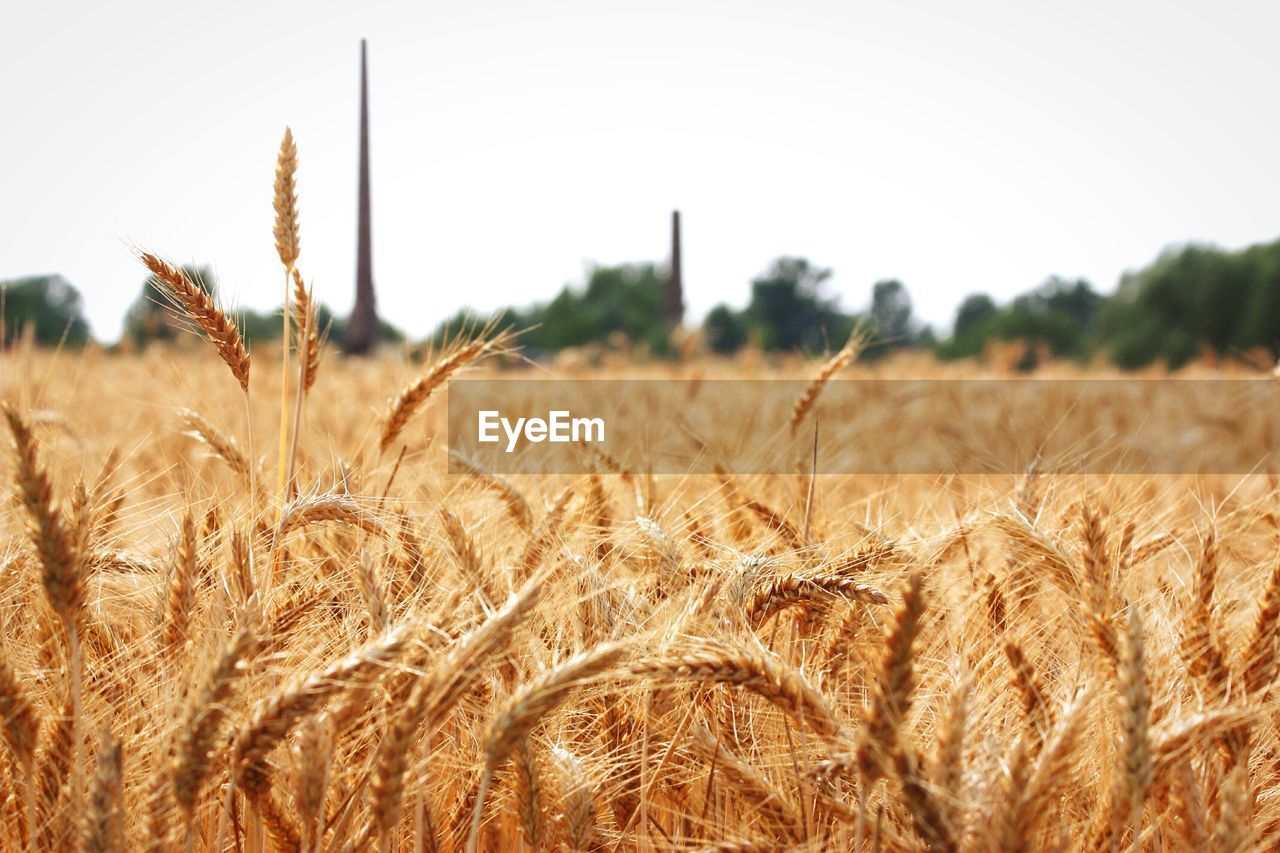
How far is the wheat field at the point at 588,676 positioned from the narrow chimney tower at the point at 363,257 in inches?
604

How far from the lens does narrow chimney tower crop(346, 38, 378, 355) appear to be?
16.5 m

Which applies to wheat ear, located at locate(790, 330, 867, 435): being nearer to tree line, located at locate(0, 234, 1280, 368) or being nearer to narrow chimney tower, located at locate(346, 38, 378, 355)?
narrow chimney tower, located at locate(346, 38, 378, 355)

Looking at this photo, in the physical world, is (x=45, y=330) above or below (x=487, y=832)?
above

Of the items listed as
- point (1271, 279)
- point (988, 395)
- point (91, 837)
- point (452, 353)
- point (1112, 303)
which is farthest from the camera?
point (1112, 303)

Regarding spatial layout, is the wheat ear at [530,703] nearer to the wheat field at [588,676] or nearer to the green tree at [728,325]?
the wheat field at [588,676]

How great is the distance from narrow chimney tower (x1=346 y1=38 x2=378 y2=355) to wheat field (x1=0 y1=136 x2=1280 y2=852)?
50.4 ft

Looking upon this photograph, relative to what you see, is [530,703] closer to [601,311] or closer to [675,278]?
[675,278]

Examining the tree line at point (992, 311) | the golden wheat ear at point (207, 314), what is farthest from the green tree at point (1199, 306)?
the golden wheat ear at point (207, 314)

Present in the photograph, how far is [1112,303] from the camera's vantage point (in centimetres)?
4172

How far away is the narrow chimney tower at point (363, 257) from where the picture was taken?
54.3 feet

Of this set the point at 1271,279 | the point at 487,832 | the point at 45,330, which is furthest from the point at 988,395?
the point at 45,330

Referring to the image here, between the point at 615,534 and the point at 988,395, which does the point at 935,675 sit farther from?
the point at 988,395

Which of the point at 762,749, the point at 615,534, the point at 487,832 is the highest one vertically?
the point at 615,534

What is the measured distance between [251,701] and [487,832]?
0.43 m
